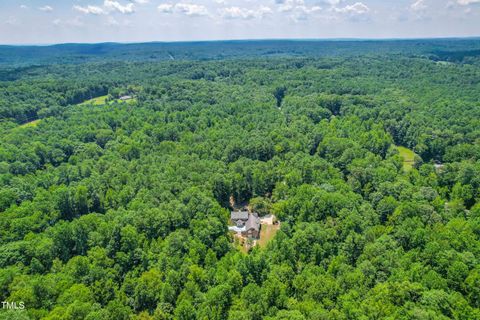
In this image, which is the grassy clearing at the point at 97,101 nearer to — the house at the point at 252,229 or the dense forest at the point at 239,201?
the dense forest at the point at 239,201

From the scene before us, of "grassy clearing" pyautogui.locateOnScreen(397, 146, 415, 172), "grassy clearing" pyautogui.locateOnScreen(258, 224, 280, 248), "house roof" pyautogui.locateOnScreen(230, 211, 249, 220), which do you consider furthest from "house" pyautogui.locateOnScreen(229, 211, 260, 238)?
"grassy clearing" pyautogui.locateOnScreen(397, 146, 415, 172)

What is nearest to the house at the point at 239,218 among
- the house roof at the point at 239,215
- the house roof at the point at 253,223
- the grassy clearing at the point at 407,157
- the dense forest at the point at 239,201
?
the house roof at the point at 239,215

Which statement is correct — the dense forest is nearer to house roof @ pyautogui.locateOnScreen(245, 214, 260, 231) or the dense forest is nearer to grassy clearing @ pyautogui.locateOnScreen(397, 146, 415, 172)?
grassy clearing @ pyautogui.locateOnScreen(397, 146, 415, 172)

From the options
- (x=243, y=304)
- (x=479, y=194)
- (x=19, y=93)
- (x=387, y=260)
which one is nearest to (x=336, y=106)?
(x=479, y=194)

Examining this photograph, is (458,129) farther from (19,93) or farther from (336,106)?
(19,93)

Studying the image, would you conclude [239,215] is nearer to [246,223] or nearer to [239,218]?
[239,218]

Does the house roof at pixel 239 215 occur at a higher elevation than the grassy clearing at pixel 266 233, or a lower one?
higher

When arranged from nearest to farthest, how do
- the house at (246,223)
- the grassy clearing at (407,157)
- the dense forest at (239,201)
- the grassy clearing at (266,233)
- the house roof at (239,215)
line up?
the dense forest at (239,201), the grassy clearing at (266,233), the house at (246,223), the house roof at (239,215), the grassy clearing at (407,157)
